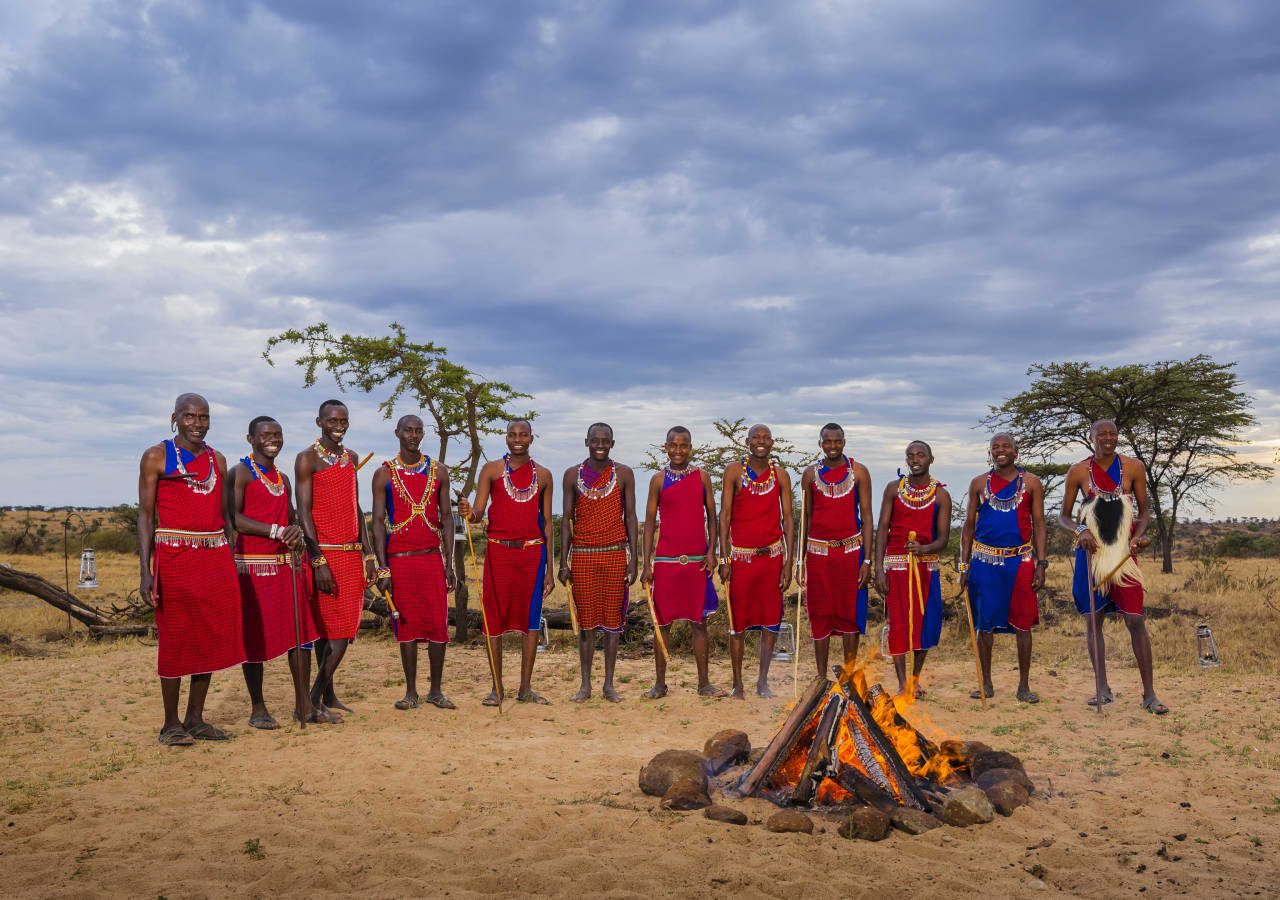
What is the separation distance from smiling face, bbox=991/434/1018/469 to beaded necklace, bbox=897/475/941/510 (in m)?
0.54

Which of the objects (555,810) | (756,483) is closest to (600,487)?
(756,483)

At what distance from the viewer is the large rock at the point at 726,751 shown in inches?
230

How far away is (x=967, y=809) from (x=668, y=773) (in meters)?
1.57

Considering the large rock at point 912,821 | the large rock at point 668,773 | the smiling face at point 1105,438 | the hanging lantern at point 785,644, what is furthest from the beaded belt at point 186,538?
the smiling face at point 1105,438

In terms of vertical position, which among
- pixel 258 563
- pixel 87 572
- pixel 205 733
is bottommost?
pixel 205 733

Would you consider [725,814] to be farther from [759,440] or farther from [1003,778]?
[759,440]

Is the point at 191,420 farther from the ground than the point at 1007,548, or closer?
farther from the ground

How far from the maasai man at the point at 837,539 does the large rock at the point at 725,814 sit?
310 centimetres

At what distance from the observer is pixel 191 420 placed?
21.4ft

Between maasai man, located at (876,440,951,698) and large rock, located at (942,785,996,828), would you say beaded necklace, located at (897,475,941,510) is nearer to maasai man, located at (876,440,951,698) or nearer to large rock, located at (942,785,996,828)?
maasai man, located at (876,440,951,698)

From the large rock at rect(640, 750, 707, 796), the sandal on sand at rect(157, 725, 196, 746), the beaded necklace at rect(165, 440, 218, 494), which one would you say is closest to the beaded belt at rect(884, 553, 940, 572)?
the large rock at rect(640, 750, 707, 796)

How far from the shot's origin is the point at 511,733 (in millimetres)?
7051

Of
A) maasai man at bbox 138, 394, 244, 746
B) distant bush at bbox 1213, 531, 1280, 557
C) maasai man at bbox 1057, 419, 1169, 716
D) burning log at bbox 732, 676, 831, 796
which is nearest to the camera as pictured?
burning log at bbox 732, 676, 831, 796

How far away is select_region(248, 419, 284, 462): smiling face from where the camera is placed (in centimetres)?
698
